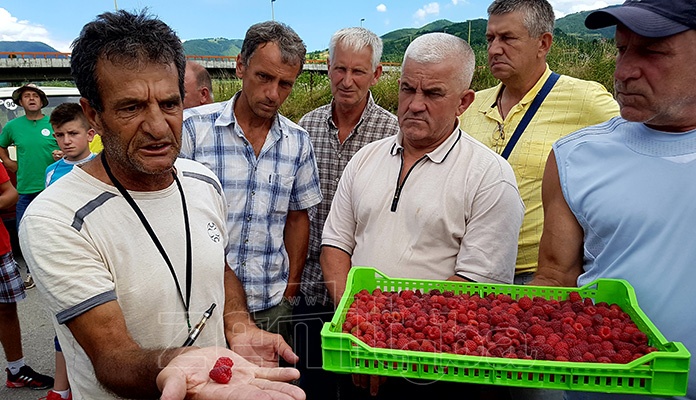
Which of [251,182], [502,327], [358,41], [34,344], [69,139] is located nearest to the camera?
[502,327]

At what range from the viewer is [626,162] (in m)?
1.72

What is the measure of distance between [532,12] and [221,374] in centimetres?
291

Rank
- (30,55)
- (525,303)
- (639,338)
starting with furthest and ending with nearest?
(30,55) < (525,303) < (639,338)

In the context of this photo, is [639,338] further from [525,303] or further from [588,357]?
[525,303]

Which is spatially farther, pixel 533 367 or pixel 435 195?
pixel 435 195

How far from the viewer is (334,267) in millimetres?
2607

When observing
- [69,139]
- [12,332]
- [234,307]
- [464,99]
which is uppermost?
[464,99]

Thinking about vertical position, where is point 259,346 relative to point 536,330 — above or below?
below

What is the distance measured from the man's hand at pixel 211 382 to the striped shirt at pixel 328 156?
183 cm

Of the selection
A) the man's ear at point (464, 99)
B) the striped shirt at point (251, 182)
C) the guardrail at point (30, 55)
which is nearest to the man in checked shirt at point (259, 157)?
the striped shirt at point (251, 182)

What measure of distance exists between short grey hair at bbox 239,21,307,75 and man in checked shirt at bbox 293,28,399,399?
1.81 feet

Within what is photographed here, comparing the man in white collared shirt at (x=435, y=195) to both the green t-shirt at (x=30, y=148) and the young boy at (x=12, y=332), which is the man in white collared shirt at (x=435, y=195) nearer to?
the young boy at (x=12, y=332)

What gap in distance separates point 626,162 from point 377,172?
1.18 m

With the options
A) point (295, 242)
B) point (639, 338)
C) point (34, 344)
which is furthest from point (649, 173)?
point (34, 344)
